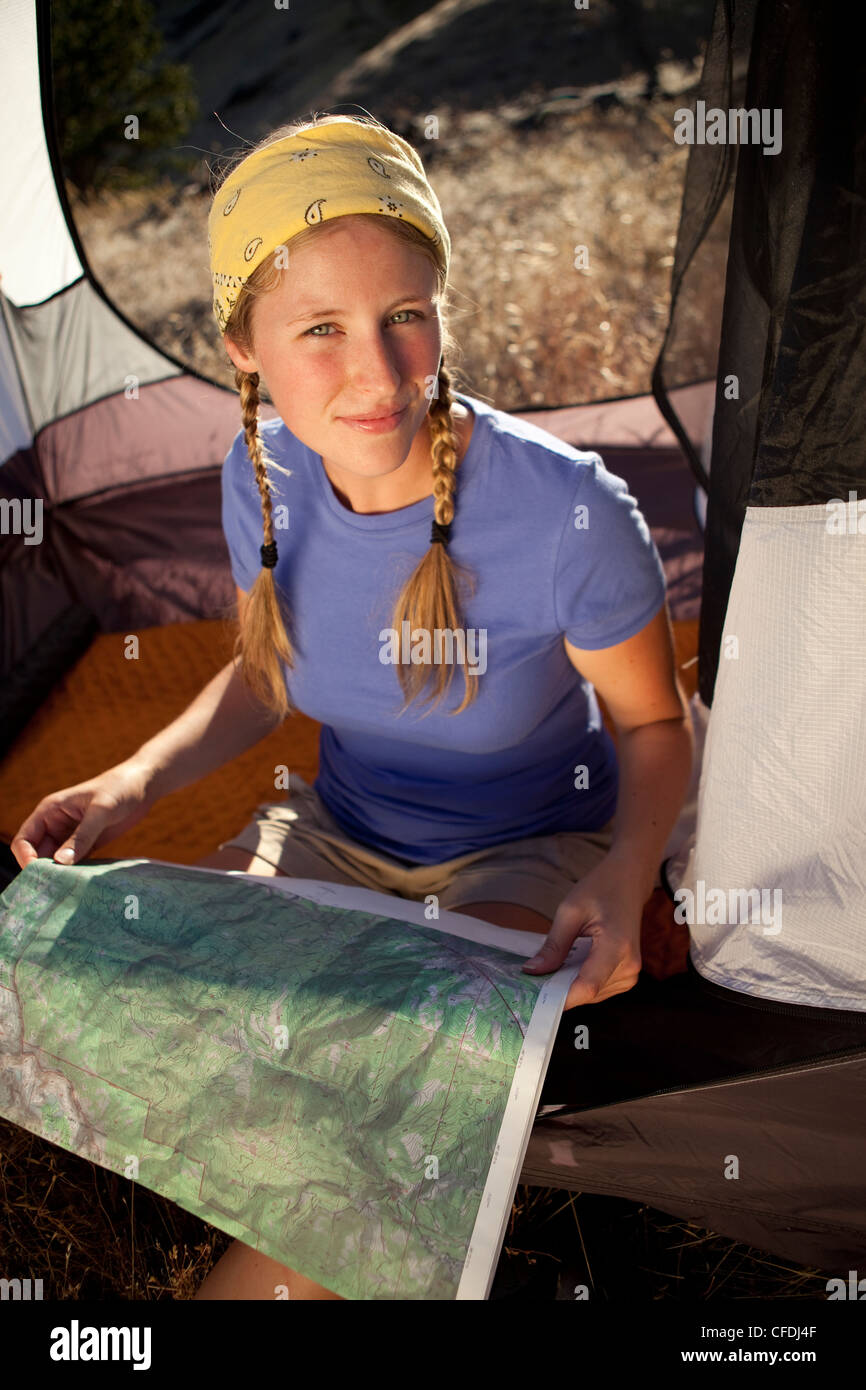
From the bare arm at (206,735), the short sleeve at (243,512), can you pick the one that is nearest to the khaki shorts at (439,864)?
the bare arm at (206,735)

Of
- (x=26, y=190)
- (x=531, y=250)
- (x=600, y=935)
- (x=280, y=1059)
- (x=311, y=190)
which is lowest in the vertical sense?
(x=280, y=1059)

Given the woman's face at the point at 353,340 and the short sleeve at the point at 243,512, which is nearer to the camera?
the woman's face at the point at 353,340

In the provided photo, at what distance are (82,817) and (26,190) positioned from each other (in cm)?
150

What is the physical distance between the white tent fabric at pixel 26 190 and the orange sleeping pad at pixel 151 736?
78cm

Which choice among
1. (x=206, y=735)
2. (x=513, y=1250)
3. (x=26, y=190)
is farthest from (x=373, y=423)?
(x=26, y=190)

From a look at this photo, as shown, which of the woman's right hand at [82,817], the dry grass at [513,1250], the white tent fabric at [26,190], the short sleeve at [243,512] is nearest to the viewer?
the woman's right hand at [82,817]

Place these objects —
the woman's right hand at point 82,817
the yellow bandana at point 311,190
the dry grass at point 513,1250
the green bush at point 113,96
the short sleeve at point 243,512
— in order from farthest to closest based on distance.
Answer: the green bush at point 113,96
the short sleeve at point 243,512
the dry grass at point 513,1250
the woman's right hand at point 82,817
the yellow bandana at point 311,190

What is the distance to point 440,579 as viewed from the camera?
125 centimetres

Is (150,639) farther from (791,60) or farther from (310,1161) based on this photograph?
(791,60)

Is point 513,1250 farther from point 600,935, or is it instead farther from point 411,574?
point 411,574

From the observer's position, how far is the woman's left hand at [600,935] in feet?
3.42

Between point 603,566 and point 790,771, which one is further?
point 603,566

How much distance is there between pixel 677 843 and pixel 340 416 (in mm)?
701

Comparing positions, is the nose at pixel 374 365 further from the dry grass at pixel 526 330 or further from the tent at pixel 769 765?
the tent at pixel 769 765
